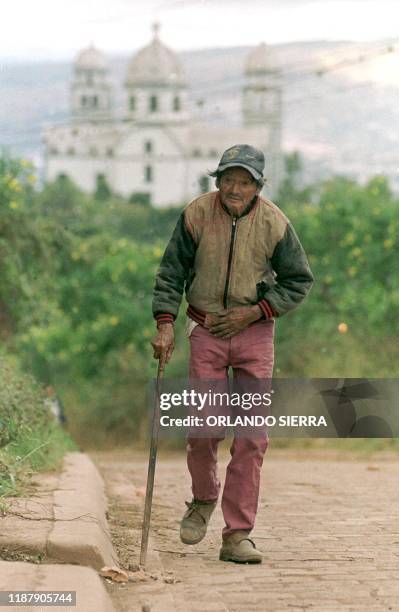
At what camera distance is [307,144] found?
9400 centimetres

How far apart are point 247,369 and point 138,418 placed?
115ft

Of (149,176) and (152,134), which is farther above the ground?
(152,134)

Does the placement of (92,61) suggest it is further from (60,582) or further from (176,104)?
(60,582)

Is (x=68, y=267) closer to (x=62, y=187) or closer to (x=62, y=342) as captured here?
(x=62, y=342)

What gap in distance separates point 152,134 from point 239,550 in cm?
8225

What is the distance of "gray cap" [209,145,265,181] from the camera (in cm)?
712

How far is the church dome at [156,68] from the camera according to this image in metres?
76.7

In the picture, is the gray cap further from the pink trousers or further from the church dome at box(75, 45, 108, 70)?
the church dome at box(75, 45, 108, 70)

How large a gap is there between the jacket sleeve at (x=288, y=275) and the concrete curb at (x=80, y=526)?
4.54 feet

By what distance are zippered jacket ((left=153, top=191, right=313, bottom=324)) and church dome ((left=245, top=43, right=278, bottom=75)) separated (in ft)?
128

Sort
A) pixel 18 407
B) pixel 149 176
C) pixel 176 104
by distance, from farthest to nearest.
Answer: pixel 149 176 < pixel 176 104 < pixel 18 407

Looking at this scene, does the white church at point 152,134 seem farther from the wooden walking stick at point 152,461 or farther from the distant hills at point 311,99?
the wooden walking stick at point 152,461

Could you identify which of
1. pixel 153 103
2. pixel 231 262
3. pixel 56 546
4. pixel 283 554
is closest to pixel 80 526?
pixel 56 546

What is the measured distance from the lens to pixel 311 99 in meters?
60.7
